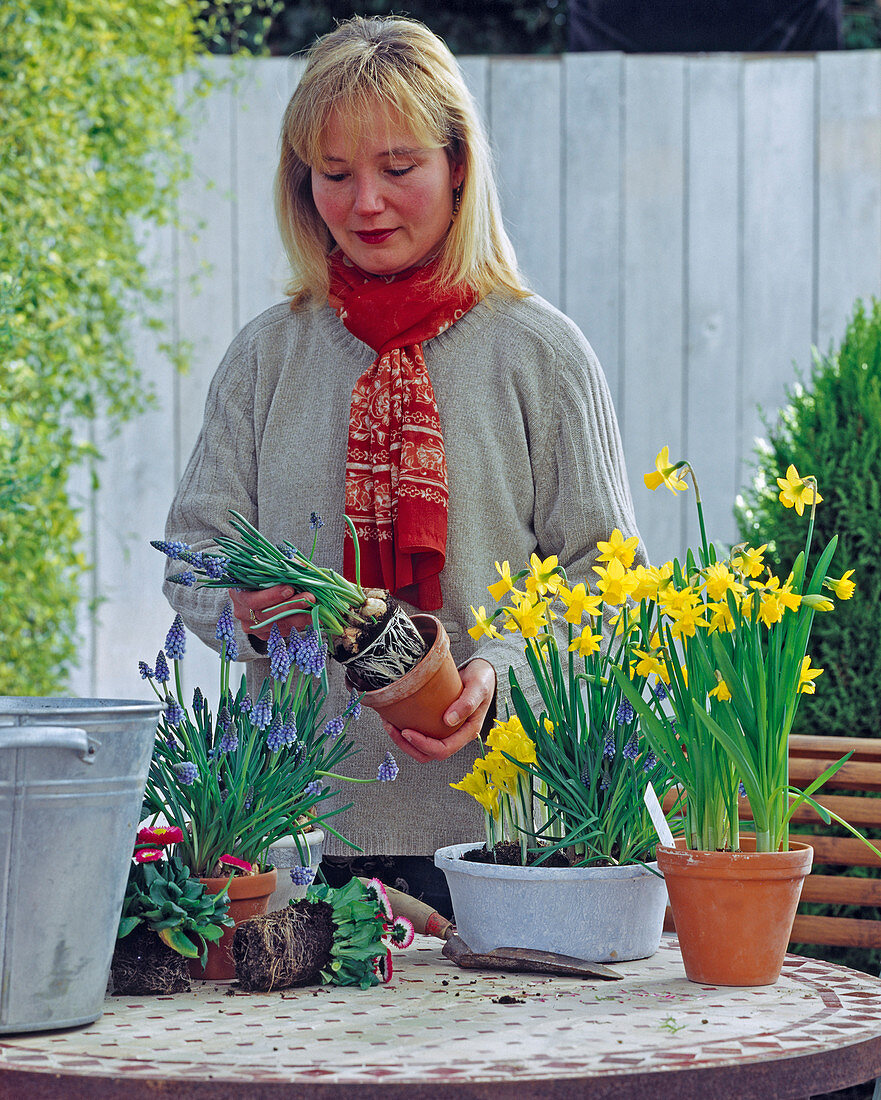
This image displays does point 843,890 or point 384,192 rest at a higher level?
point 384,192

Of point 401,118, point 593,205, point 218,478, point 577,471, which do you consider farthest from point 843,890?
point 593,205

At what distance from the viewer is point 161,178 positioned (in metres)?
3.76

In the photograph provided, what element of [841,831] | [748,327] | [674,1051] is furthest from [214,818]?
[748,327]

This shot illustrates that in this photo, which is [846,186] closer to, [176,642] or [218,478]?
[218,478]

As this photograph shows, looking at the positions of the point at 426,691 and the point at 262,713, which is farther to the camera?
the point at 426,691

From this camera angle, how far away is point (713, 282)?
142 inches

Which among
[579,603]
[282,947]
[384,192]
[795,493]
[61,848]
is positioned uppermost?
[384,192]

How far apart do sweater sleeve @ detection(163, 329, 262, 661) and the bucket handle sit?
781 mm

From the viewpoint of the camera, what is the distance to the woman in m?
1.73

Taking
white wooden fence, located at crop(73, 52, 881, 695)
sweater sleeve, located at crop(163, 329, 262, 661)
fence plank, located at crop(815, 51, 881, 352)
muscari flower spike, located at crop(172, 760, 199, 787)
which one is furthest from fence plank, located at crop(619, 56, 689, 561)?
muscari flower spike, located at crop(172, 760, 199, 787)

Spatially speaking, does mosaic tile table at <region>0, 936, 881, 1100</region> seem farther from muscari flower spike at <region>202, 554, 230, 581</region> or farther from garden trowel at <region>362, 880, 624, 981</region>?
muscari flower spike at <region>202, 554, 230, 581</region>

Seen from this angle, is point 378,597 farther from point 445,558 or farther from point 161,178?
point 161,178

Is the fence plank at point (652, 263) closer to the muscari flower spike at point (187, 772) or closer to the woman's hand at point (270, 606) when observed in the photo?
the woman's hand at point (270, 606)

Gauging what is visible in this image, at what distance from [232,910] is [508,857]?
28 cm
